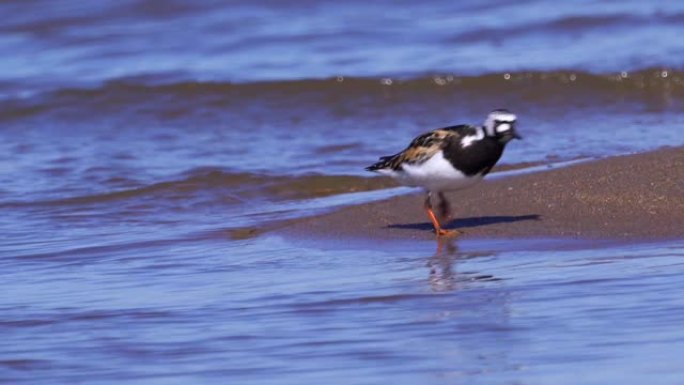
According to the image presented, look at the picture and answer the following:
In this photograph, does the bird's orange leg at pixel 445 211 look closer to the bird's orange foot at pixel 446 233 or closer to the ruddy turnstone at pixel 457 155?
the ruddy turnstone at pixel 457 155

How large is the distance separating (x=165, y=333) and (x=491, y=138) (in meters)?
2.75

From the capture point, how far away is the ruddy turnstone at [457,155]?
863 cm

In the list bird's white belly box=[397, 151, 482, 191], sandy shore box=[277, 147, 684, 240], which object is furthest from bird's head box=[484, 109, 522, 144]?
sandy shore box=[277, 147, 684, 240]

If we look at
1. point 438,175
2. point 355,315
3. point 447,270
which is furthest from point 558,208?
point 355,315

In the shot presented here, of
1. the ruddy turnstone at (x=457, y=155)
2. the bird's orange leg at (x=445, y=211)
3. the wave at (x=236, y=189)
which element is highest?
the ruddy turnstone at (x=457, y=155)

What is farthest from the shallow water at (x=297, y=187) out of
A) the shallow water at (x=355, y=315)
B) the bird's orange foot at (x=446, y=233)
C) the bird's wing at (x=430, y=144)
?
the bird's wing at (x=430, y=144)

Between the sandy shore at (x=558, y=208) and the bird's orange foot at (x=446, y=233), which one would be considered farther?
the bird's orange foot at (x=446, y=233)

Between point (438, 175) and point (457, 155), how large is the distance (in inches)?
6.2

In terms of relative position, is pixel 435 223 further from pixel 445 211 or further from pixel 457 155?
pixel 457 155

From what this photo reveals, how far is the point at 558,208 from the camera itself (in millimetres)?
8891

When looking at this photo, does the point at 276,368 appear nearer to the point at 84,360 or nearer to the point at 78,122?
the point at 84,360

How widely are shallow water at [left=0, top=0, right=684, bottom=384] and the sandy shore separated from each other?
307 millimetres

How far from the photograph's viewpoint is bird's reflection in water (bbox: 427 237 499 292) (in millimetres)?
7289

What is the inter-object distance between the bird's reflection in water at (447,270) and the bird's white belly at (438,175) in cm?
35
